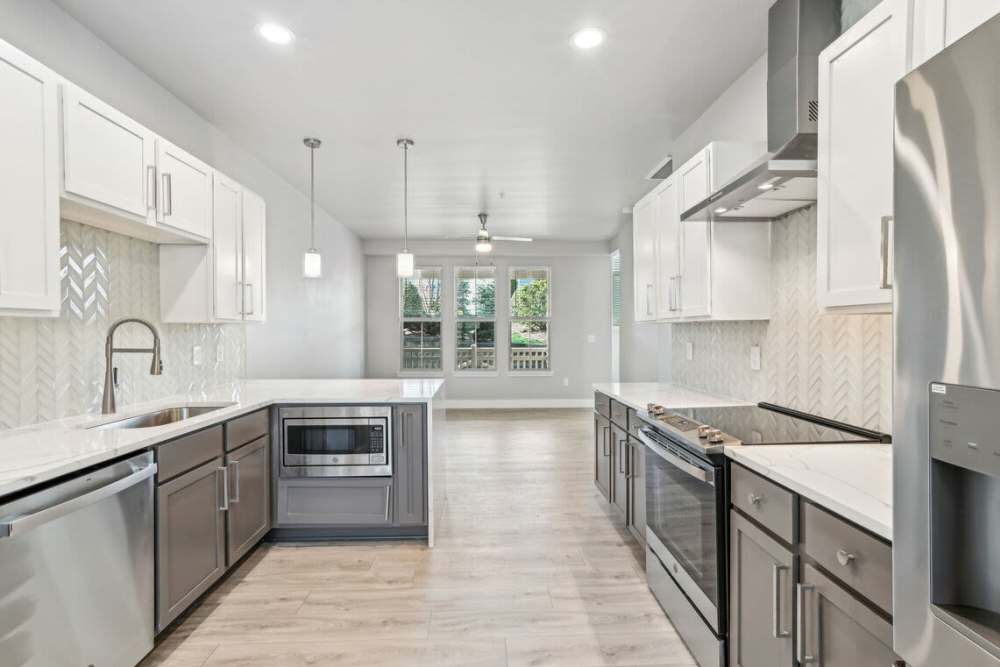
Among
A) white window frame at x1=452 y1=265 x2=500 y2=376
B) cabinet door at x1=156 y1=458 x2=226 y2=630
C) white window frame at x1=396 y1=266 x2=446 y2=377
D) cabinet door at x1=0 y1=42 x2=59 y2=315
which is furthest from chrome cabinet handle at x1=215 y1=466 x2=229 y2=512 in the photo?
white window frame at x1=452 y1=265 x2=500 y2=376

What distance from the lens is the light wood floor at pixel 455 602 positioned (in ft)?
6.43

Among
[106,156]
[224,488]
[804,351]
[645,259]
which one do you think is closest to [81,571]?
[224,488]

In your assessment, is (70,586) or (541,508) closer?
(70,586)

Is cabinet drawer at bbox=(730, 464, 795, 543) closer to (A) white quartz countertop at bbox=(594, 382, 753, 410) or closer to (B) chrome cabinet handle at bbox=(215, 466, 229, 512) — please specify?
(A) white quartz countertop at bbox=(594, 382, 753, 410)

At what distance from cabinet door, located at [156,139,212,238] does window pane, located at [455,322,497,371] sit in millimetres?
5576

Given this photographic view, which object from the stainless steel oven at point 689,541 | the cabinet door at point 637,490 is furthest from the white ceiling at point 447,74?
the cabinet door at point 637,490

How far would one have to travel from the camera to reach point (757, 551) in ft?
4.95

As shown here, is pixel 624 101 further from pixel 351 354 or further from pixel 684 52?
pixel 351 354

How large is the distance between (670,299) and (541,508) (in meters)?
1.78

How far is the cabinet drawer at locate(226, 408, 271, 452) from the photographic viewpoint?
8.06 ft

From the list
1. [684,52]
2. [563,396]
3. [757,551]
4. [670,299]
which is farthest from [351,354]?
[757,551]

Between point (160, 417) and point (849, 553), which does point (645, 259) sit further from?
point (160, 417)

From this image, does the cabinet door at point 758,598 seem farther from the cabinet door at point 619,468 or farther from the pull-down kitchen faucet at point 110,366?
the pull-down kitchen faucet at point 110,366

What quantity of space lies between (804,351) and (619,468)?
4.19 feet
